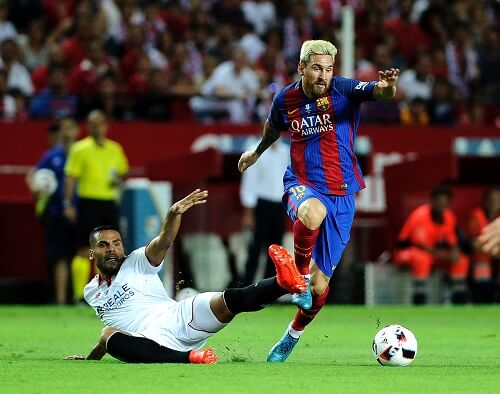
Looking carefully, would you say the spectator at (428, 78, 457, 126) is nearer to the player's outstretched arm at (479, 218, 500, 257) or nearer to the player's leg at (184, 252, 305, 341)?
the player's leg at (184, 252, 305, 341)

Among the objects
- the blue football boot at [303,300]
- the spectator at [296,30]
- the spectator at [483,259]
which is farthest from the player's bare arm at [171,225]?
the spectator at [296,30]

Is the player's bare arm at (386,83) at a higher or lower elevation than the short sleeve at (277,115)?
higher

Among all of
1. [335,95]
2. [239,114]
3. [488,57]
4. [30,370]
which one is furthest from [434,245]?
[30,370]

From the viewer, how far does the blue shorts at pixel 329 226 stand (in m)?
9.77

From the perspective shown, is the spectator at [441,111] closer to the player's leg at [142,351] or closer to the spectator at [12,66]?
the spectator at [12,66]

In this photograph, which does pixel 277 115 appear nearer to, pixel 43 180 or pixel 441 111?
pixel 43 180

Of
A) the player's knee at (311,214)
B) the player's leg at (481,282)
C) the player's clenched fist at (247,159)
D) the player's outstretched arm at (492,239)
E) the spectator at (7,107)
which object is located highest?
the spectator at (7,107)

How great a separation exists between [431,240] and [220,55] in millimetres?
4928

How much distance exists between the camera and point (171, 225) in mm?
8930

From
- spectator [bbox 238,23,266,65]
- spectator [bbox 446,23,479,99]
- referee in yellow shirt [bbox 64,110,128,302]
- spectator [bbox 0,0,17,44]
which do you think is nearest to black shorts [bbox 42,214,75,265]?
referee in yellow shirt [bbox 64,110,128,302]

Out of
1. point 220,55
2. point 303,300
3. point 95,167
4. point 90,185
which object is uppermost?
point 220,55

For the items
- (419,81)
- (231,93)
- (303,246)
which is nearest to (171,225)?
(303,246)

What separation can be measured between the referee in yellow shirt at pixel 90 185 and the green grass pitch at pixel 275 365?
3.26 feet

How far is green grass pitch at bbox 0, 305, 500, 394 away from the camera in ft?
25.0
